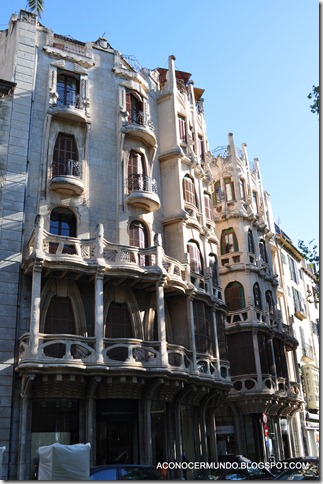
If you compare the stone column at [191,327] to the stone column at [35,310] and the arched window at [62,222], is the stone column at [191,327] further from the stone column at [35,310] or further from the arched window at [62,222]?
the stone column at [35,310]

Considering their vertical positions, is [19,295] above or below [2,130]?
below

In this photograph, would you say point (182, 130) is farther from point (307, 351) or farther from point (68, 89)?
point (307, 351)

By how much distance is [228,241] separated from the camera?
41.5 m

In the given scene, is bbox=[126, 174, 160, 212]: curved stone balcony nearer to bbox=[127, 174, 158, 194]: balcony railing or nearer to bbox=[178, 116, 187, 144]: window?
bbox=[127, 174, 158, 194]: balcony railing

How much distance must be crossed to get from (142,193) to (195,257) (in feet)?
Answer: 17.1

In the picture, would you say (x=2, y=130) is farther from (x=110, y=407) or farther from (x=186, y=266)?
(x=110, y=407)

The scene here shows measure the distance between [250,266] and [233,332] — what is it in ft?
17.5

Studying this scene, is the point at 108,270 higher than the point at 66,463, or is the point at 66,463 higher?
the point at 108,270

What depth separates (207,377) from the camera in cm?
2592

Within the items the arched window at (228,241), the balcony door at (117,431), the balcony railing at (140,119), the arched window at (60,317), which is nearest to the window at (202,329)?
the balcony door at (117,431)

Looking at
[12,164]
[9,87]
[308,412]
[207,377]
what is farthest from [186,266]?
[308,412]

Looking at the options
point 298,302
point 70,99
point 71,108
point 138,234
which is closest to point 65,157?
point 71,108

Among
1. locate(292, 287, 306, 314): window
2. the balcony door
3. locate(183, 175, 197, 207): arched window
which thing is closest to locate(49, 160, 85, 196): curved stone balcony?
locate(183, 175, 197, 207): arched window

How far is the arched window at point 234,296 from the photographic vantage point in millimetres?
39094
